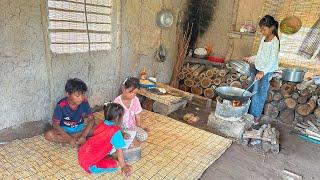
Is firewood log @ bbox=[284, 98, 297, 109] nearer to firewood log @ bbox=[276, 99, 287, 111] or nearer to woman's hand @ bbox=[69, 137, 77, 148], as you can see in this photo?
firewood log @ bbox=[276, 99, 287, 111]

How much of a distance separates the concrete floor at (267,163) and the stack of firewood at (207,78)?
1.67 m

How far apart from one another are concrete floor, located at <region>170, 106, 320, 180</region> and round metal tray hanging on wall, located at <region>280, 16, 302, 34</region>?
95.3 inches

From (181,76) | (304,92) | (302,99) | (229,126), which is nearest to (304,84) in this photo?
(304,92)

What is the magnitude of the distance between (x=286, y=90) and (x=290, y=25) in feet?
4.99

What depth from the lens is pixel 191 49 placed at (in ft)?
21.2

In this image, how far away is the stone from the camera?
400cm

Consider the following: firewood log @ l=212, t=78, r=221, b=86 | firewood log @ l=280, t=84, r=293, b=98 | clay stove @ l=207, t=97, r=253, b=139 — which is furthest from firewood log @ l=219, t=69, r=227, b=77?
Result: clay stove @ l=207, t=97, r=253, b=139

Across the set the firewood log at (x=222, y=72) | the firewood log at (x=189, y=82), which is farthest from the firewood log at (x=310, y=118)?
the firewood log at (x=189, y=82)

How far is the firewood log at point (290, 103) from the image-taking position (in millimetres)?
4664

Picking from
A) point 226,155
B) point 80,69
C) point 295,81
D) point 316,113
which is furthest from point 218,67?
point 80,69

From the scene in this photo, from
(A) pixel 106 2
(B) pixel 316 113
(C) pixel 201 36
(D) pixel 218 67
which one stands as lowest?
(B) pixel 316 113

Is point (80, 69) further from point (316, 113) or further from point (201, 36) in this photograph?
point (316, 113)

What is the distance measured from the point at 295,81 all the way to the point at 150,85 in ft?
8.81

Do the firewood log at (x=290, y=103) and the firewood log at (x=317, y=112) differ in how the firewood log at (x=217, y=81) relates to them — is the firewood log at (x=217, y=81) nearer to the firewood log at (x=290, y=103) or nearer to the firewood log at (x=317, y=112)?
the firewood log at (x=290, y=103)
